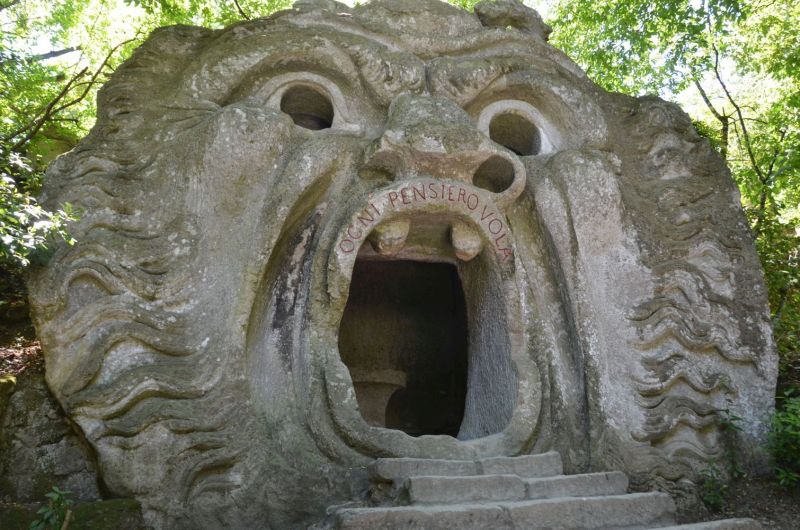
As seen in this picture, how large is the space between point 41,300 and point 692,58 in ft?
25.8

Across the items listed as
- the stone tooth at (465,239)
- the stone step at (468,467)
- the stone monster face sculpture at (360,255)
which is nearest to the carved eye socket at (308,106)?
the stone monster face sculpture at (360,255)

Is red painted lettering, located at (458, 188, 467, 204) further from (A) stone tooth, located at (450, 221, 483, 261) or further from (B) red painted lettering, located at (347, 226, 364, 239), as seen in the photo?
(B) red painted lettering, located at (347, 226, 364, 239)

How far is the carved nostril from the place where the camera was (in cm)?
467

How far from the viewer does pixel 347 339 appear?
671 cm

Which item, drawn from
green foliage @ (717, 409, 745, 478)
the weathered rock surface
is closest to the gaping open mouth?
green foliage @ (717, 409, 745, 478)

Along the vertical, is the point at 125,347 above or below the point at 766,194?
below

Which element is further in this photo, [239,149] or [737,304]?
[737,304]

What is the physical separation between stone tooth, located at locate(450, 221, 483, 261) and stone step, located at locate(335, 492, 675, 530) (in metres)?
1.84

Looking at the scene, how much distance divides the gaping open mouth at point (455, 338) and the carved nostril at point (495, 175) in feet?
0.93

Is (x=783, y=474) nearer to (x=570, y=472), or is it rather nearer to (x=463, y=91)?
(x=570, y=472)

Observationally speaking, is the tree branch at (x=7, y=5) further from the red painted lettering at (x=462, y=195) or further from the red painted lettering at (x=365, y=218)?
the red painted lettering at (x=462, y=195)

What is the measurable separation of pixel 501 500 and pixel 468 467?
34 cm

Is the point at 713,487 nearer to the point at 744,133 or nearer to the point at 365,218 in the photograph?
the point at 365,218

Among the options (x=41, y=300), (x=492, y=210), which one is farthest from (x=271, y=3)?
(x=41, y=300)
